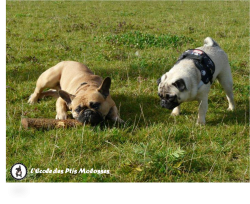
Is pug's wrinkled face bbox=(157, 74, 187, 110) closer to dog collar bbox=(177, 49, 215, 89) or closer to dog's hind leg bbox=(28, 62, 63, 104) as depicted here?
dog collar bbox=(177, 49, 215, 89)

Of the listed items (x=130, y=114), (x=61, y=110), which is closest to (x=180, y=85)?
(x=130, y=114)

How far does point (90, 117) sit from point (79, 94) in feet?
2.24

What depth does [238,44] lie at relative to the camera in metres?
10.6

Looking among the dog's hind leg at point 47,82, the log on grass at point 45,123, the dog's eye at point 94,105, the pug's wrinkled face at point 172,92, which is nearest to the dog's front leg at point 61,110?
the log on grass at point 45,123

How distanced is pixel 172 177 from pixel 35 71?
5.60m

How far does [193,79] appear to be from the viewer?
5328 mm

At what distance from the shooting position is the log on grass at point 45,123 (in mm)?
4855

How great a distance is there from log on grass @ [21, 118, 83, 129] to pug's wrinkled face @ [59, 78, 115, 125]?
6.6 inches

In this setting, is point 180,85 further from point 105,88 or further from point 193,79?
point 105,88

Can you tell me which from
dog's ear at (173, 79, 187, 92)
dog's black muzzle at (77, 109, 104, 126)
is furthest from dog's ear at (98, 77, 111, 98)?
dog's ear at (173, 79, 187, 92)

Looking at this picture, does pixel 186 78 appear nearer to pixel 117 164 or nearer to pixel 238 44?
pixel 117 164
